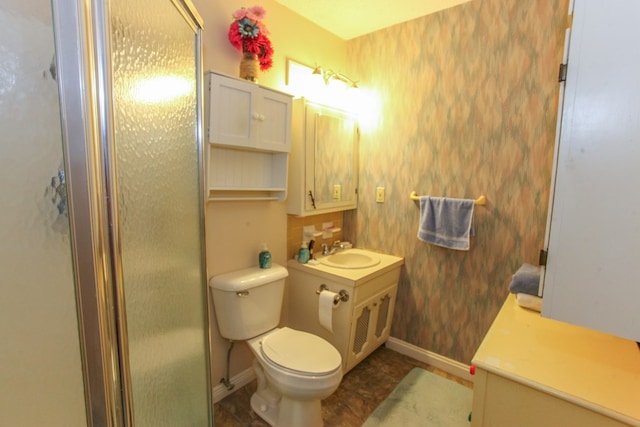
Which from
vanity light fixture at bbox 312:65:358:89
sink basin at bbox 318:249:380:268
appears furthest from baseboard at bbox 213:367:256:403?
vanity light fixture at bbox 312:65:358:89

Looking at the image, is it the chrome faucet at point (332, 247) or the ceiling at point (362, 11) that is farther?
the chrome faucet at point (332, 247)

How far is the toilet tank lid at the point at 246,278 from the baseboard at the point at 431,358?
3.58 feet

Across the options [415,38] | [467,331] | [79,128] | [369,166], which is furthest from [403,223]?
[79,128]

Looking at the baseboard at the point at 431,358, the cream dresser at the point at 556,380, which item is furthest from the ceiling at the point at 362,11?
the baseboard at the point at 431,358

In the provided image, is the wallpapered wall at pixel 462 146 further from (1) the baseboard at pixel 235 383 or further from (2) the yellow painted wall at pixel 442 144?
(1) the baseboard at pixel 235 383

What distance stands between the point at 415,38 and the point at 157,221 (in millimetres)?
1969

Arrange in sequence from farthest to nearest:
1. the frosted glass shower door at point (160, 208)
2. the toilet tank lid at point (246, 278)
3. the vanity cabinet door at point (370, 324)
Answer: the vanity cabinet door at point (370, 324), the toilet tank lid at point (246, 278), the frosted glass shower door at point (160, 208)

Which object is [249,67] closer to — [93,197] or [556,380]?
[93,197]

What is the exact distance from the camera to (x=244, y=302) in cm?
163

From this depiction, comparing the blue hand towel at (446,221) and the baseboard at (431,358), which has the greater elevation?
the blue hand towel at (446,221)

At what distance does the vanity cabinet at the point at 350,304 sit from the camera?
1.83 meters

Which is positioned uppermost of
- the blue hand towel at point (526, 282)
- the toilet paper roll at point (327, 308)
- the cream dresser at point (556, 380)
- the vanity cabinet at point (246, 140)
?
the vanity cabinet at point (246, 140)

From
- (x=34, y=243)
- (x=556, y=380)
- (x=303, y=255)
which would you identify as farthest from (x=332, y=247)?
(x=34, y=243)

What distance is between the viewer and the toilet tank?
1615 mm
